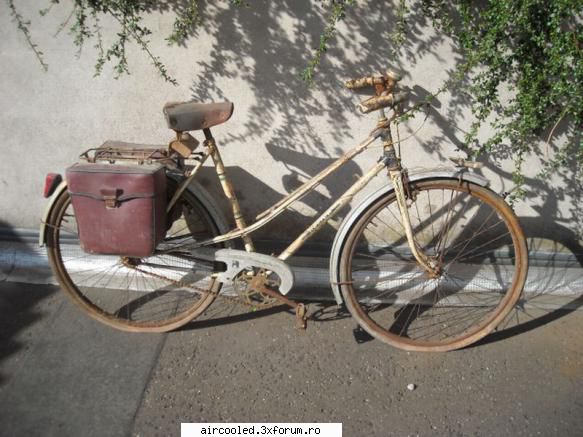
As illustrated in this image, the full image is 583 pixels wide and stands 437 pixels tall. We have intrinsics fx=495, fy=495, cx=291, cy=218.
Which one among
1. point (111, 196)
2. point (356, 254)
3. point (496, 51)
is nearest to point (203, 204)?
point (111, 196)

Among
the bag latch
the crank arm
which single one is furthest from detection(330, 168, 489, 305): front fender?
the bag latch

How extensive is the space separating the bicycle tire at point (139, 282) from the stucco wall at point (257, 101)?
0.46 m

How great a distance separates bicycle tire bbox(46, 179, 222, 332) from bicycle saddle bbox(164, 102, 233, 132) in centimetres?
55

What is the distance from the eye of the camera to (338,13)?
2.49 m

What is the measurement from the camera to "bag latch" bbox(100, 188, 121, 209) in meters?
2.37

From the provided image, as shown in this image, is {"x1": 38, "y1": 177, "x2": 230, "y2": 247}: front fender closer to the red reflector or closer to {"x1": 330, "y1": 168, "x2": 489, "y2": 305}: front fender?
the red reflector

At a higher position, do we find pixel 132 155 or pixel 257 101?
pixel 257 101

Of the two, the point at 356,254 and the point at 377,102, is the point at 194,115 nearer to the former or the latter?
the point at 377,102

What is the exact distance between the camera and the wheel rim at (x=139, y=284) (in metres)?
2.95

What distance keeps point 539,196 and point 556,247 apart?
0.42 m

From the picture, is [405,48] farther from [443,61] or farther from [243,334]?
[243,334]

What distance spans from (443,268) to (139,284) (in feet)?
6.53

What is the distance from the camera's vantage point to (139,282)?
11.0 feet

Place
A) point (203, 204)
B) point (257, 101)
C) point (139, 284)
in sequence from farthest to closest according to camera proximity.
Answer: point (139, 284)
point (257, 101)
point (203, 204)
